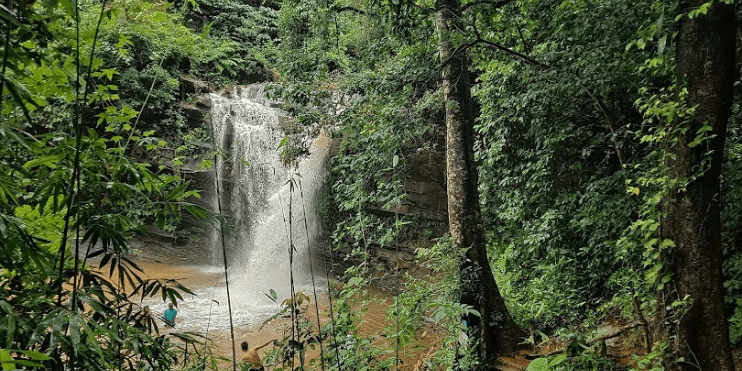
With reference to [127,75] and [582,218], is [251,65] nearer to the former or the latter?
[127,75]

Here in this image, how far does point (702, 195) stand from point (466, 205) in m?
2.36

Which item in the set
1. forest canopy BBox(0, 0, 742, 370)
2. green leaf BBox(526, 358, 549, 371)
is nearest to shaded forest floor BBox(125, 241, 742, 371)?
forest canopy BBox(0, 0, 742, 370)

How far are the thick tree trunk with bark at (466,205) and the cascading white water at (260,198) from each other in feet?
25.7

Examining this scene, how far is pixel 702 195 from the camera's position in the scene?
320cm

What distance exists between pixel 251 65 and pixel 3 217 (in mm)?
17878

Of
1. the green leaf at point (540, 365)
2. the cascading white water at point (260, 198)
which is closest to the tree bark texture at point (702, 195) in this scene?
the green leaf at point (540, 365)

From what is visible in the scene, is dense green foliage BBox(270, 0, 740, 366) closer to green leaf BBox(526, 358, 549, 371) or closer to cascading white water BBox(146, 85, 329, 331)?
green leaf BBox(526, 358, 549, 371)

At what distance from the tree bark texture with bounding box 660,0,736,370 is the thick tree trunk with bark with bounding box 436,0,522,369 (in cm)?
199

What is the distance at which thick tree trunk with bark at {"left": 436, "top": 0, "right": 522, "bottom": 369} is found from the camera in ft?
16.6

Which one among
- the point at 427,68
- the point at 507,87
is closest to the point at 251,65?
the point at 507,87

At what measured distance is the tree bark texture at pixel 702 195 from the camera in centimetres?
308

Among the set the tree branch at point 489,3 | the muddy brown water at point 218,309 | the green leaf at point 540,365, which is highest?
the tree branch at point 489,3

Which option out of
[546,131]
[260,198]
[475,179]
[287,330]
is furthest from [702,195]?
[260,198]

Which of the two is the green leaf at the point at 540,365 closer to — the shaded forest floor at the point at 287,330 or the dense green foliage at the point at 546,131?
the shaded forest floor at the point at 287,330
